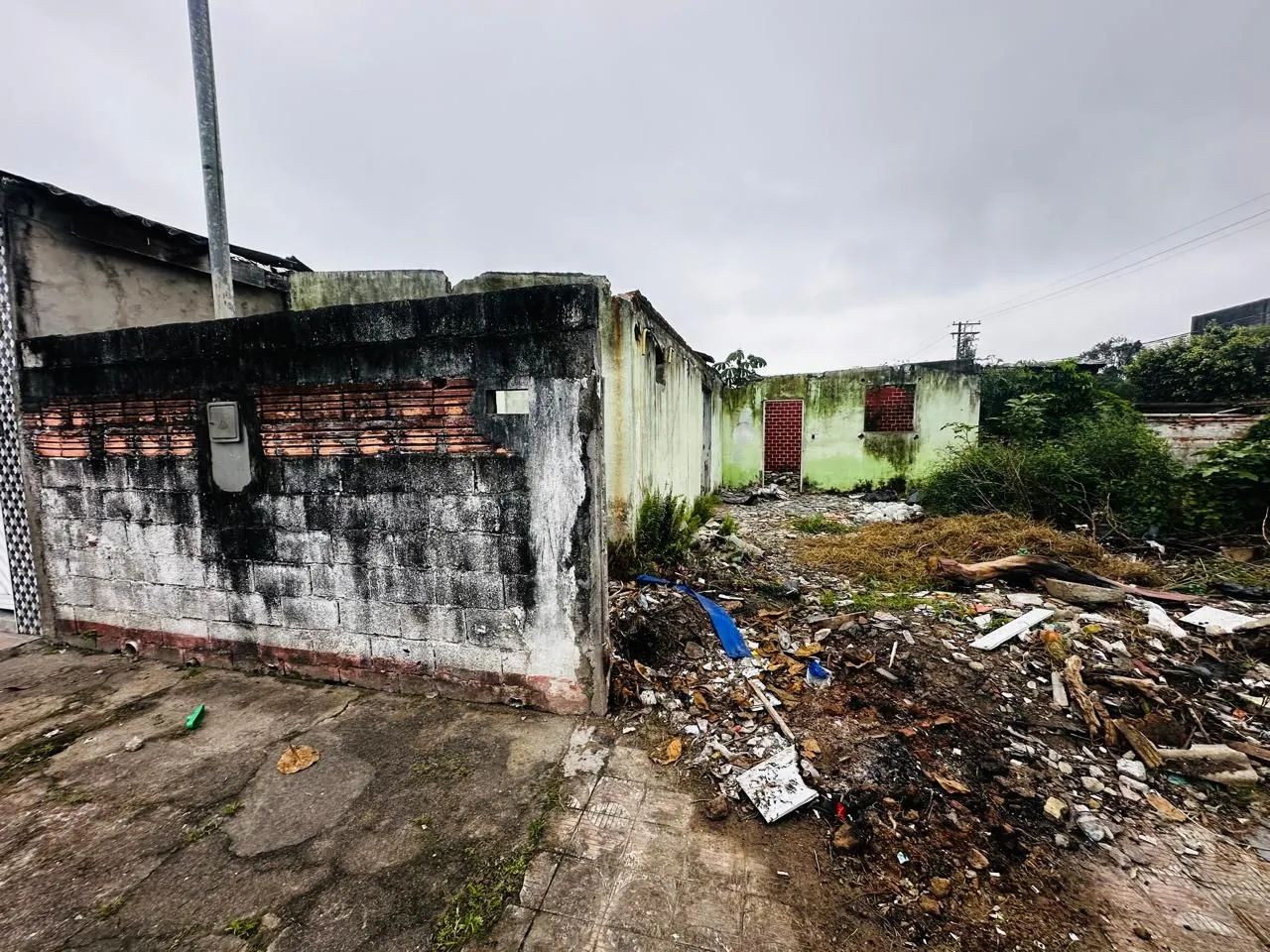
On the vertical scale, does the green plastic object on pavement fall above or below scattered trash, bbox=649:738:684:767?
above

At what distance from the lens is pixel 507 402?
2713 mm

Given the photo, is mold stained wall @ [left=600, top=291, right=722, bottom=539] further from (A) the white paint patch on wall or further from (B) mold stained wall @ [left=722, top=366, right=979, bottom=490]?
(B) mold stained wall @ [left=722, top=366, right=979, bottom=490]

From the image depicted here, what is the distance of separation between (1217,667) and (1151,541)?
305 cm

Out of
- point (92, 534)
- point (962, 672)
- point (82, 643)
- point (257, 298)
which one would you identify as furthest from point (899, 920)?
point (257, 298)

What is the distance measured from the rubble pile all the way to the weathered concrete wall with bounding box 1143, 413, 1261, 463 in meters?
5.19

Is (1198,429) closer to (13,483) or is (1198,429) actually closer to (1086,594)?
(1086,594)

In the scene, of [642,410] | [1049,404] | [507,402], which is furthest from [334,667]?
[1049,404]

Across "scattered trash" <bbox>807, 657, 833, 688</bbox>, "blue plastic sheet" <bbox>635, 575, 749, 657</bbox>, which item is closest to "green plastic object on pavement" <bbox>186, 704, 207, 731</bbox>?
"blue plastic sheet" <bbox>635, 575, 749, 657</bbox>

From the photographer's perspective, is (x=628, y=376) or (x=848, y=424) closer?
(x=628, y=376)

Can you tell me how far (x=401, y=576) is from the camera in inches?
115

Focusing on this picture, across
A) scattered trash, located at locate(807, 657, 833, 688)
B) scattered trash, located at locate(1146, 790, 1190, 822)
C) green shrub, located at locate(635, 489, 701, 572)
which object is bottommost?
scattered trash, located at locate(1146, 790, 1190, 822)

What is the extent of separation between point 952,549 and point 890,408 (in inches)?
261

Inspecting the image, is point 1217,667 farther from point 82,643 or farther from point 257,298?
point 257,298

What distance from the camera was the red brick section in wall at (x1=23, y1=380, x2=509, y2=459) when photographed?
2.76m
